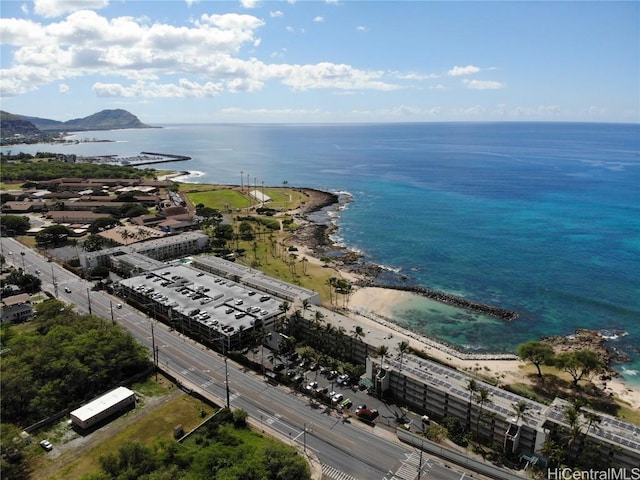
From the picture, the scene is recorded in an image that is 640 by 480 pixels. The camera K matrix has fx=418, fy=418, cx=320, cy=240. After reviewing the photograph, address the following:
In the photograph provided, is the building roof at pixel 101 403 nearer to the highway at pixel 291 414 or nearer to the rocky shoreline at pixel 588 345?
the highway at pixel 291 414

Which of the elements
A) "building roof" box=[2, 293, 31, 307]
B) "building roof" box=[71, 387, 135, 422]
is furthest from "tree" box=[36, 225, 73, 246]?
"building roof" box=[71, 387, 135, 422]

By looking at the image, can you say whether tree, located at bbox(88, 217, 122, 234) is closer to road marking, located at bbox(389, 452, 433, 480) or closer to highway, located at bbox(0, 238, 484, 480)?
highway, located at bbox(0, 238, 484, 480)

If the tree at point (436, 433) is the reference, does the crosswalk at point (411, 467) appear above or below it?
below

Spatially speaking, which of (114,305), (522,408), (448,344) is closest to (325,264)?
(448,344)

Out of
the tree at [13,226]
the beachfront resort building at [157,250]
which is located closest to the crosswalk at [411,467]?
the beachfront resort building at [157,250]

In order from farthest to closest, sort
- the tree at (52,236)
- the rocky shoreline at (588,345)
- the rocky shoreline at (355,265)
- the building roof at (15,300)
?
the tree at (52,236) < the rocky shoreline at (355,265) < the building roof at (15,300) < the rocky shoreline at (588,345)

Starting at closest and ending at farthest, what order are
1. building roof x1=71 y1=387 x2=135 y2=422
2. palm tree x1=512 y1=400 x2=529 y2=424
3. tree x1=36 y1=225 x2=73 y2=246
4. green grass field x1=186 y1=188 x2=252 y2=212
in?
palm tree x1=512 y1=400 x2=529 y2=424 → building roof x1=71 y1=387 x2=135 y2=422 → tree x1=36 y1=225 x2=73 y2=246 → green grass field x1=186 y1=188 x2=252 y2=212

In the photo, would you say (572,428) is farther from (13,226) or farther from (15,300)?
(13,226)

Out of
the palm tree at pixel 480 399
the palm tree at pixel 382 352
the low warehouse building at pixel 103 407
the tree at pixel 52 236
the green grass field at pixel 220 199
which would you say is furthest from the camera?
the green grass field at pixel 220 199

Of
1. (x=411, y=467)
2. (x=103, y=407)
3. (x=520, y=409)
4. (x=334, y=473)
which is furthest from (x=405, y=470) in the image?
(x=103, y=407)
